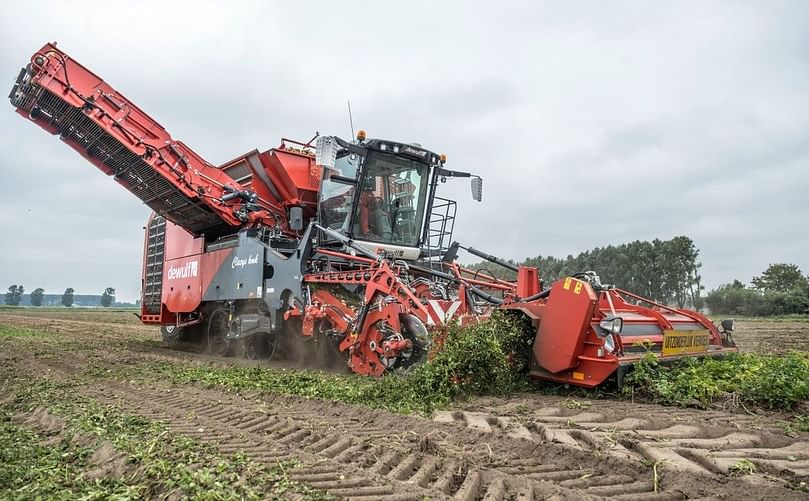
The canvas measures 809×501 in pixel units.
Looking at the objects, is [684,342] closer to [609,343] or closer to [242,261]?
[609,343]

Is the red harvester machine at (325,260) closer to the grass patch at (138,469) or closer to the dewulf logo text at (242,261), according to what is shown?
the dewulf logo text at (242,261)

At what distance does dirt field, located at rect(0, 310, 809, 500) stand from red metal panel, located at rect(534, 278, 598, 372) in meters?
0.48

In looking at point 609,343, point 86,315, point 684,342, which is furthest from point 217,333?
point 86,315

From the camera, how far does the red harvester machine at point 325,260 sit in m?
6.00

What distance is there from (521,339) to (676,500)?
3265 mm

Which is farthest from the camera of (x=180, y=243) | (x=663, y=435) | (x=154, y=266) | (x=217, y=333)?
(x=154, y=266)

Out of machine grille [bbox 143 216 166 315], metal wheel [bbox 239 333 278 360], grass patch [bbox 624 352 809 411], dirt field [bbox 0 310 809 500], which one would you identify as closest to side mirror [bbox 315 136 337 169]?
dirt field [bbox 0 310 809 500]

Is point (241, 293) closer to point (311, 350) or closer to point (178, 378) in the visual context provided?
point (311, 350)

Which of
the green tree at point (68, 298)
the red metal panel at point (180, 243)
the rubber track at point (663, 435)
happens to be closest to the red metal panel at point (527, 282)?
the rubber track at point (663, 435)

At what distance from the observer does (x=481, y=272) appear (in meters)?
9.21

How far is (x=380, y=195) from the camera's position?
28.5 feet

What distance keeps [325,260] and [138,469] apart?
17.8ft

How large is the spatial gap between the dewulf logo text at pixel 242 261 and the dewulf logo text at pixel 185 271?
1.60 meters

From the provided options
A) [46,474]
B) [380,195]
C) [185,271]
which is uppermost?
[380,195]
